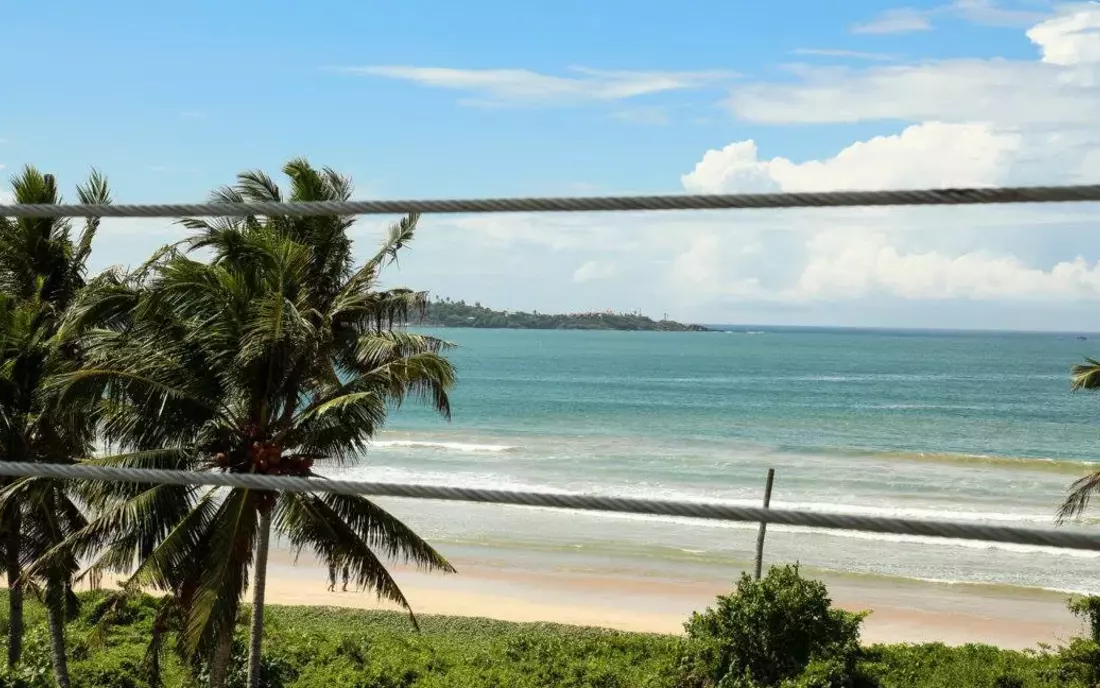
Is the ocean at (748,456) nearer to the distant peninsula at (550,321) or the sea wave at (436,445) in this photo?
the sea wave at (436,445)

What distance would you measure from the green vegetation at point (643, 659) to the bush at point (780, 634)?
0.01 meters

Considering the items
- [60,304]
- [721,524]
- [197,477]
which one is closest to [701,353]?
[721,524]

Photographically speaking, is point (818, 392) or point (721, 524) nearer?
point (721, 524)

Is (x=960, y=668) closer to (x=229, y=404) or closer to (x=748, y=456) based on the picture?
(x=229, y=404)

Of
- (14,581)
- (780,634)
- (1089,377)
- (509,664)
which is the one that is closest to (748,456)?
(1089,377)

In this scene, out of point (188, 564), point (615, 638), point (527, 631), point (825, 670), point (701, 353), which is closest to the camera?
point (188, 564)

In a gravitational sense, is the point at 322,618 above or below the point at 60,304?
below

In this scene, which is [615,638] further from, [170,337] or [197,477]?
[197,477]

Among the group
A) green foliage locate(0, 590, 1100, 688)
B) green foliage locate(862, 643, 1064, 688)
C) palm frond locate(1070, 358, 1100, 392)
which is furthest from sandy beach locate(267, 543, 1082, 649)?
palm frond locate(1070, 358, 1100, 392)

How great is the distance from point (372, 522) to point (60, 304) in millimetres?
5632

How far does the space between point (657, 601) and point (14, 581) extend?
13.5 m

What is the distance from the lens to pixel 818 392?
240 ft

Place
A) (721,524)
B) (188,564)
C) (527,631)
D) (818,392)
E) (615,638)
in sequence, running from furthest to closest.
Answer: (818,392) → (721,524) → (527,631) → (615,638) → (188,564)

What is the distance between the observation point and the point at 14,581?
1347cm
